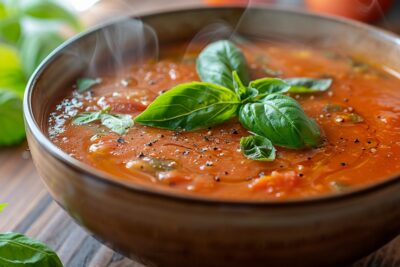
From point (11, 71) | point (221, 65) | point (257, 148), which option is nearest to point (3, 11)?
point (11, 71)

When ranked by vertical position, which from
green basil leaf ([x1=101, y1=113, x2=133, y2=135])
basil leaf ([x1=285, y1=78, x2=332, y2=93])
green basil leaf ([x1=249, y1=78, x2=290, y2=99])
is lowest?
green basil leaf ([x1=101, y1=113, x2=133, y2=135])

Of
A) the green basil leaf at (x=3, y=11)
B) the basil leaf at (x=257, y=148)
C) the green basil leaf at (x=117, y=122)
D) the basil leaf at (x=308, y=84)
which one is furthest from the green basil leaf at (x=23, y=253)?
the green basil leaf at (x=3, y=11)

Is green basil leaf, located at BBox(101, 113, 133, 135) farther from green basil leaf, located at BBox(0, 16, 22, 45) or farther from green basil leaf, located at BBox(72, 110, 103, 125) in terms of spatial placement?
green basil leaf, located at BBox(0, 16, 22, 45)

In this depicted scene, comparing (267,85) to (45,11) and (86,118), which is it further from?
(45,11)

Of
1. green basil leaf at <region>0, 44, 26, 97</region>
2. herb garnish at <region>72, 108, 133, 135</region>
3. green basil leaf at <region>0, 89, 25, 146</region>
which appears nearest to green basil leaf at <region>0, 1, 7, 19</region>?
green basil leaf at <region>0, 44, 26, 97</region>

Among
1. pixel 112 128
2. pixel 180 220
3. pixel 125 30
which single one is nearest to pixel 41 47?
pixel 125 30

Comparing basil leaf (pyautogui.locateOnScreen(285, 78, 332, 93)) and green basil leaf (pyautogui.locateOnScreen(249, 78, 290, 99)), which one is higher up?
green basil leaf (pyautogui.locateOnScreen(249, 78, 290, 99))
